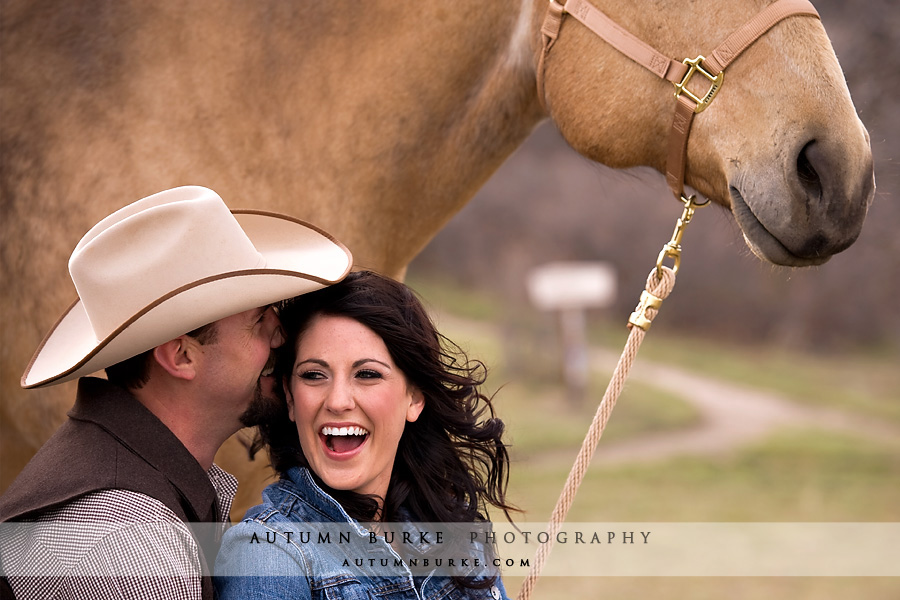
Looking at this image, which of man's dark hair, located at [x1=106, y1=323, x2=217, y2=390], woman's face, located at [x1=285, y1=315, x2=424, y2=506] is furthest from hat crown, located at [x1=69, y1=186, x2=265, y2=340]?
woman's face, located at [x1=285, y1=315, x2=424, y2=506]

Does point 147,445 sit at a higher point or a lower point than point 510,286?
higher

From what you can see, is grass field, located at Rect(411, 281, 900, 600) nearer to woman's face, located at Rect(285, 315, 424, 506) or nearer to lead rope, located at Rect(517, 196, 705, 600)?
lead rope, located at Rect(517, 196, 705, 600)

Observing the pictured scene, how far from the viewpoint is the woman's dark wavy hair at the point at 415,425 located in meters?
1.77

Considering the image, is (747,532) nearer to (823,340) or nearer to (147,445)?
(147,445)

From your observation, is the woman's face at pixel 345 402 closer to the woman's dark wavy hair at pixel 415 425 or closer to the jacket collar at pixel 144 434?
the woman's dark wavy hair at pixel 415 425

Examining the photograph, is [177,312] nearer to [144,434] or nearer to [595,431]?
[144,434]

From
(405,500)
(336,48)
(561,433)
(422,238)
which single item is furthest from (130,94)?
(561,433)

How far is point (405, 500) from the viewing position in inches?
73.3

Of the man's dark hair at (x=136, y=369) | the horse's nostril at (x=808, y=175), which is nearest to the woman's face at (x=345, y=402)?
the man's dark hair at (x=136, y=369)

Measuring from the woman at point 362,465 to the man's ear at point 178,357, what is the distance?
21 centimetres

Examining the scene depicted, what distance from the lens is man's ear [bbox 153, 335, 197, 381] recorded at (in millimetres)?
1585

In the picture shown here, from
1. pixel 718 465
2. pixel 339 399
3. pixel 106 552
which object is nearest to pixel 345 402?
pixel 339 399

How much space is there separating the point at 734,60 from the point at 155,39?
1.54m

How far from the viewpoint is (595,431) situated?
195cm
